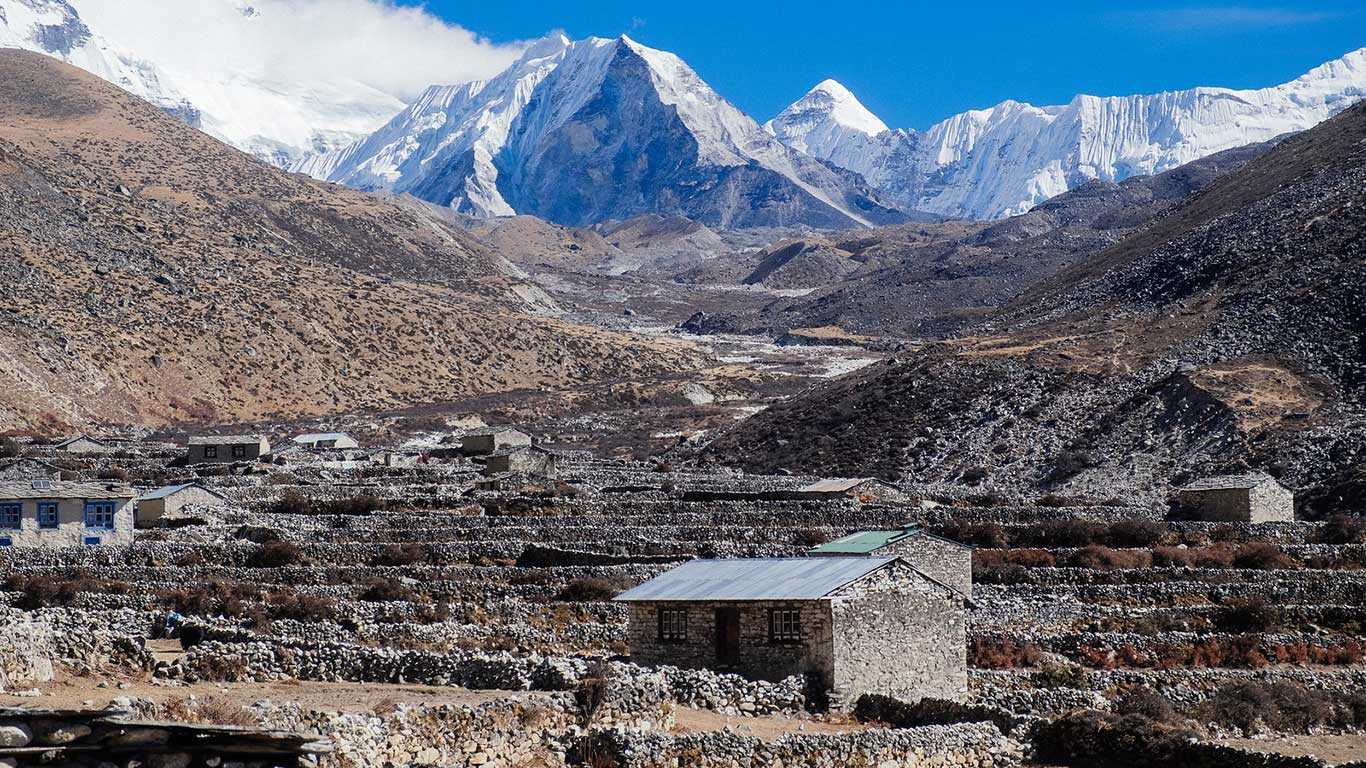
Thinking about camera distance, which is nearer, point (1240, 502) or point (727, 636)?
point (727, 636)

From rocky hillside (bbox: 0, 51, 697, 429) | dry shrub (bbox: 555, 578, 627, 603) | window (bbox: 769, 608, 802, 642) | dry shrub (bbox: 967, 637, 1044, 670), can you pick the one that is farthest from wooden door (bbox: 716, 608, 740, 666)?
rocky hillside (bbox: 0, 51, 697, 429)

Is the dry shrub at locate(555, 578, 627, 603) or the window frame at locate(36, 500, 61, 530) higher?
the window frame at locate(36, 500, 61, 530)

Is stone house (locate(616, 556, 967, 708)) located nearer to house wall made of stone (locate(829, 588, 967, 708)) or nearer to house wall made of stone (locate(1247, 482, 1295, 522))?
house wall made of stone (locate(829, 588, 967, 708))

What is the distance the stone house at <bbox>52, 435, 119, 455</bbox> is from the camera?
78.9 meters

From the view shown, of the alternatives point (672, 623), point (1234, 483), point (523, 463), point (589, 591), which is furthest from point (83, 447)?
point (672, 623)

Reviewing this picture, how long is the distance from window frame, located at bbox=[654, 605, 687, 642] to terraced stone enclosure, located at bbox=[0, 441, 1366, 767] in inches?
48.8

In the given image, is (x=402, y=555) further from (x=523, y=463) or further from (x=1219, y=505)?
(x=1219, y=505)

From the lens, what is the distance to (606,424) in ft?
Answer: 384

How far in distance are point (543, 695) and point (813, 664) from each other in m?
4.72

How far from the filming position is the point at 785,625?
2511 cm

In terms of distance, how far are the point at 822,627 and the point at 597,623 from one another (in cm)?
1152

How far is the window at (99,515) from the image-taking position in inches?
1929

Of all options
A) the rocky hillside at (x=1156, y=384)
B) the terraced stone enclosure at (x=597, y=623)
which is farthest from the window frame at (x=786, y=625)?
the rocky hillside at (x=1156, y=384)

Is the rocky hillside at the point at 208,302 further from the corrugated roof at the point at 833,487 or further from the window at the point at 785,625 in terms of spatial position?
the window at the point at 785,625
